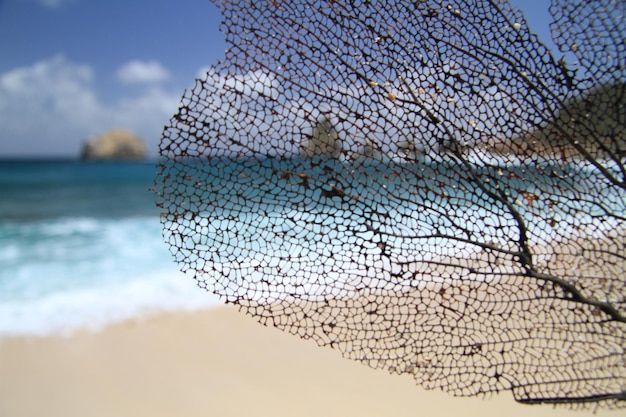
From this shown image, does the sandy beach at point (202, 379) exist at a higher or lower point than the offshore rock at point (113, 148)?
lower

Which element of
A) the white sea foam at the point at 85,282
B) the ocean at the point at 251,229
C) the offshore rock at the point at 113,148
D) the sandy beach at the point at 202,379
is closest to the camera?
the ocean at the point at 251,229

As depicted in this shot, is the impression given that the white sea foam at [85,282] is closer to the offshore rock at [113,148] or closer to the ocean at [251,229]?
the ocean at [251,229]


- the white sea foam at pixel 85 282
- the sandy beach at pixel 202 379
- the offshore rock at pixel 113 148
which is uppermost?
the offshore rock at pixel 113 148

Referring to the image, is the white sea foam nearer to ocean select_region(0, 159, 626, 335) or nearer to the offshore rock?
ocean select_region(0, 159, 626, 335)

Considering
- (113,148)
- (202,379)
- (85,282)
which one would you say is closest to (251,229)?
(85,282)

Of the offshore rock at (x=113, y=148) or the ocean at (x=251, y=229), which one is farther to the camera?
the offshore rock at (x=113, y=148)

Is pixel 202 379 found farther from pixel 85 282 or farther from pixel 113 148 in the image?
pixel 113 148

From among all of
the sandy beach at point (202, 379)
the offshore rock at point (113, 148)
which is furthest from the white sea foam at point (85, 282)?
the offshore rock at point (113, 148)
